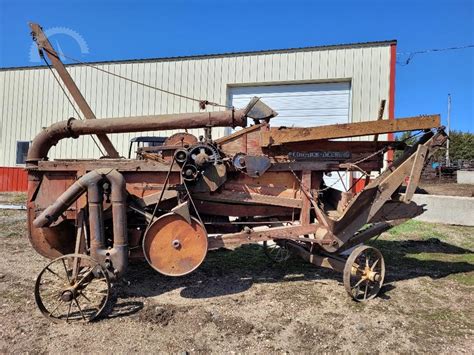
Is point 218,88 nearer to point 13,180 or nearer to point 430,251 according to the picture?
point 430,251

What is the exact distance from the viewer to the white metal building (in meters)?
11.0

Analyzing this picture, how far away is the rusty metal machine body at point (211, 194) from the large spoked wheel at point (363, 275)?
0.04ft

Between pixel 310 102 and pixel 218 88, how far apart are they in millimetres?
3140

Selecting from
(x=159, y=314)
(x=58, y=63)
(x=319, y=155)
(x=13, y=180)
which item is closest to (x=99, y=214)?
(x=159, y=314)

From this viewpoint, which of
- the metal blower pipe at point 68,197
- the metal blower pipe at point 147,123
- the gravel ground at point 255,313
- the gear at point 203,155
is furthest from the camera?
the metal blower pipe at point 147,123

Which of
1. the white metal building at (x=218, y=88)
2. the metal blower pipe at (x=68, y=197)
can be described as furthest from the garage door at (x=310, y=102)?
the metal blower pipe at (x=68, y=197)

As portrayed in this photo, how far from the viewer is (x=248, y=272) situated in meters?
5.57

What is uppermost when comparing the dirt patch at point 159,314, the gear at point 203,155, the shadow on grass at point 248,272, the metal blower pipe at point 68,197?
the gear at point 203,155

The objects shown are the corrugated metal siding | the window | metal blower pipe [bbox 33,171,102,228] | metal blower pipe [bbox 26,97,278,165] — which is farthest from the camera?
the window

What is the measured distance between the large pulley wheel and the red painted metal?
42.1 ft

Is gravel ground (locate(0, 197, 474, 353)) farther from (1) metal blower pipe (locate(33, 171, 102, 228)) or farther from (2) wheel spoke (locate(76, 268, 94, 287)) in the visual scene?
(1) metal blower pipe (locate(33, 171, 102, 228))

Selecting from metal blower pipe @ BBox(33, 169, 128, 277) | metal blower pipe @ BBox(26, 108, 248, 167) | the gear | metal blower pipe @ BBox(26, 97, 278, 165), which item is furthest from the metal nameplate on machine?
metal blower pipe @ BBox(33, 169, 128, 277)

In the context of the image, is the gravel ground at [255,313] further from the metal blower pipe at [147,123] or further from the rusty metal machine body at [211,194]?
the metal blower pipe at [147,123]

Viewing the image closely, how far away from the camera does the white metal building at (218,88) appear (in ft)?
36.1
